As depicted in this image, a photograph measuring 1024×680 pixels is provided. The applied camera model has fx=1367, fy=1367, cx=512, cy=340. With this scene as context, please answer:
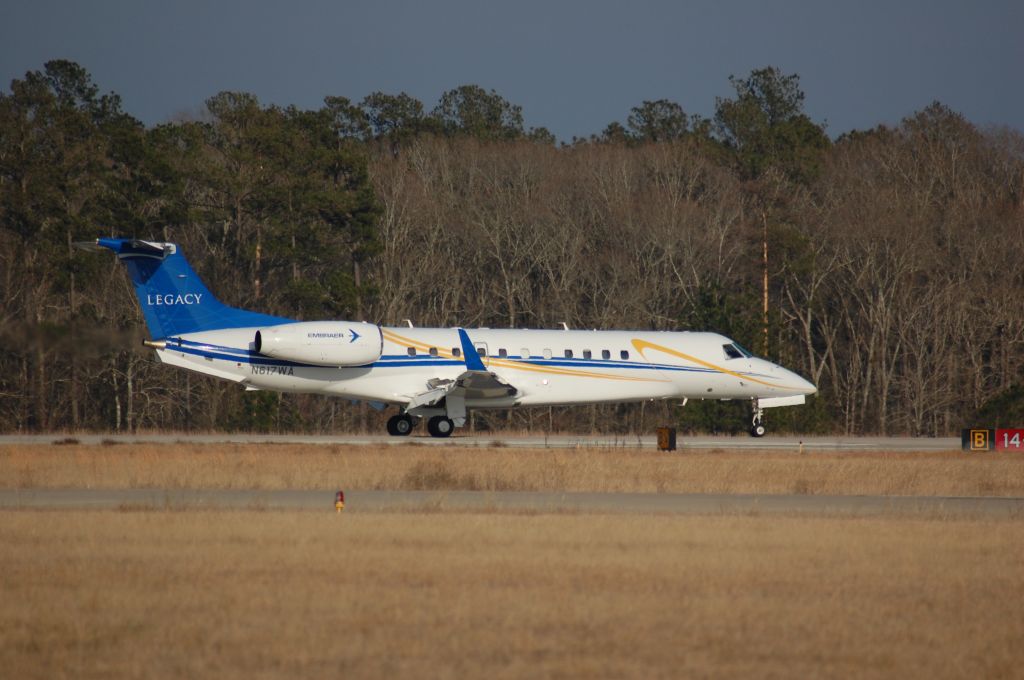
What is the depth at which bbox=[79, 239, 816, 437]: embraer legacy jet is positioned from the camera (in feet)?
98.5

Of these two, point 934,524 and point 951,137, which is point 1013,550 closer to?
point 934,524

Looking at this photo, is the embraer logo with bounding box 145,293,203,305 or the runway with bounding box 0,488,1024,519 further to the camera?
the embraer logo with bounding box 145,293,203,305

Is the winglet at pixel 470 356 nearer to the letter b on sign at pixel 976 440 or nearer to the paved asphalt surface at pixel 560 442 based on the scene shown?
the paved asphalt surface at pixel 560 442

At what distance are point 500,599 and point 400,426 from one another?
2332cm

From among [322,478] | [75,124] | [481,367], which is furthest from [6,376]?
[322,478]

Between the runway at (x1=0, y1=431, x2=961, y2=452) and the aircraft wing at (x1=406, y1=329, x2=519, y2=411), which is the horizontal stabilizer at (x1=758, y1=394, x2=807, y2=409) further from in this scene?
the aircraft wing at (x1=406, y1=329, x2=519, y2=411)

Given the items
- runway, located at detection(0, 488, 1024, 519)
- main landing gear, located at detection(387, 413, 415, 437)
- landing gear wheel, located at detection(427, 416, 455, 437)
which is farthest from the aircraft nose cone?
runway, located at detection(0, 488, 1024, 519)

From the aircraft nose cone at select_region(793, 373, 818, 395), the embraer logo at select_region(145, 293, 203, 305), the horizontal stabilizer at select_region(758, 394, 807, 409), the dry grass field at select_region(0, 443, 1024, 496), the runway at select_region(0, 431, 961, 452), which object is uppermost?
the embraer logo at select_region(145, 293, 203, 305)

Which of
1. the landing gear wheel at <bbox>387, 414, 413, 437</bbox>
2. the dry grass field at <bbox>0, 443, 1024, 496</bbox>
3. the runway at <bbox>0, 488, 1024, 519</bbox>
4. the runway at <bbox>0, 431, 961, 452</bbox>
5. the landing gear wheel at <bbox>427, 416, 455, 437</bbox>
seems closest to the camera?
the runway at <bbox>0, 488, 1024, 519</bbox>

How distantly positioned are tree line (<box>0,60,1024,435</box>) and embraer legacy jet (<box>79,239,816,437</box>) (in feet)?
25.8

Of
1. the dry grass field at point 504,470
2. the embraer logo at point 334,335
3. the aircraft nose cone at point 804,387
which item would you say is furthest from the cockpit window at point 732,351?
the embraer logo at point 334,335

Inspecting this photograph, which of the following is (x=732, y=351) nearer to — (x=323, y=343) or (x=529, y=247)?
(x=323, y=343)

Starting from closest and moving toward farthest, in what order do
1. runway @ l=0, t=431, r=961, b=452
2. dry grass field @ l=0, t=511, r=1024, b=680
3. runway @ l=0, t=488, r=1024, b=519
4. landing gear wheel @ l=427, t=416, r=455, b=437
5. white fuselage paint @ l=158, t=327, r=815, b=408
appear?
1. dry grass field @ l=0, t=511, r=1024, b=680
2. runway @ l=0, t=488, r=1024, b=519
3. white fuselage paint @ l=158, t=327, r=815, b=408
4. runway @ l=0, t=431, r=961, b=452
5. landing gear wheel @ l=427, t=416, r=455, b=437

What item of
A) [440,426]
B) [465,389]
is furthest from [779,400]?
[440,426]
